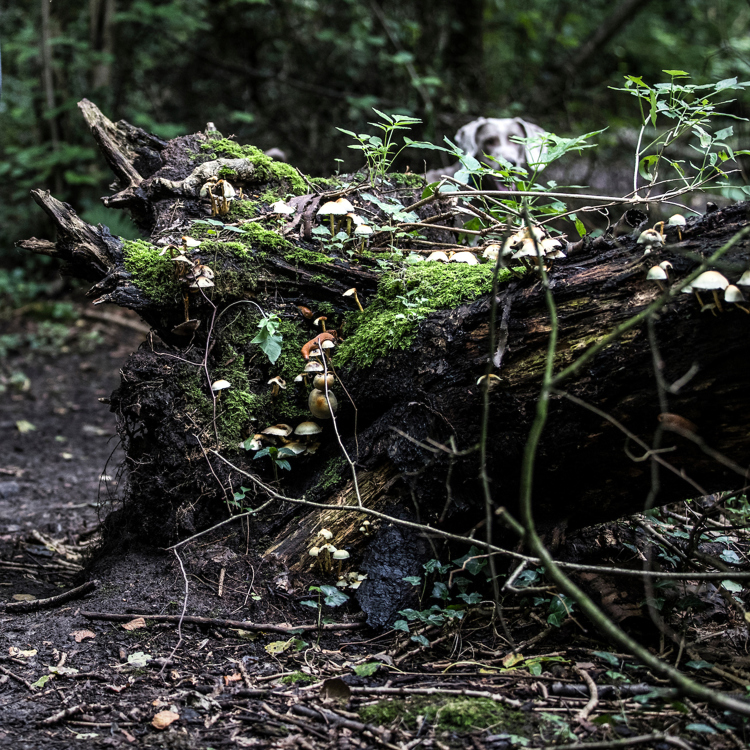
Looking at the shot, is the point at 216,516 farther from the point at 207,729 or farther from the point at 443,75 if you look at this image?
the point at 443,75

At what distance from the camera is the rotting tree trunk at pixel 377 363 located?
2.22m

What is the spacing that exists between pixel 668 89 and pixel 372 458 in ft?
7.18

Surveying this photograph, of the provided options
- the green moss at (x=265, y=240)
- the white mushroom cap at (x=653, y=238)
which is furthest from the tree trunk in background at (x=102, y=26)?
the white mushroom cap at (x=653, y=238)

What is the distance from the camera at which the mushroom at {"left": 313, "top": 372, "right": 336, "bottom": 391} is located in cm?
299

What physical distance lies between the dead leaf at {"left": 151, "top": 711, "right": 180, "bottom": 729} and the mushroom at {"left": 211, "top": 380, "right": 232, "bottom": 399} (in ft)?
4.86

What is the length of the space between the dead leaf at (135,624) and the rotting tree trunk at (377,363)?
47cm

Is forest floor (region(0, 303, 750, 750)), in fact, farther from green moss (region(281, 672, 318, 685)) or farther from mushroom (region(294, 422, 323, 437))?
mushroom (region(294, 422, 323, 437))

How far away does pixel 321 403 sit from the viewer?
9.81 feet

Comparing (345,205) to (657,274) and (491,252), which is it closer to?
(491,252)

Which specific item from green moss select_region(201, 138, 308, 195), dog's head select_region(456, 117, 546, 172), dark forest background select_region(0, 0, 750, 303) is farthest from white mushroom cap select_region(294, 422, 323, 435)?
dark forest background select_region(0, 0, 750, 303)

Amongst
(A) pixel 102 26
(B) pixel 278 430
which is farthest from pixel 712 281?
(A) pixel 102 26

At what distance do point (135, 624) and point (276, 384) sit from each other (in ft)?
4.13

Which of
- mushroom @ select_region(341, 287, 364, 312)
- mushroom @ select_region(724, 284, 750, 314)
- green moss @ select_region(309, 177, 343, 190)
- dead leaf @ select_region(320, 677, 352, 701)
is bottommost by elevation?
dead leaf @ select_region(320, 677, 352, 701)

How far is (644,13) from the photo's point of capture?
1231 centimetres
